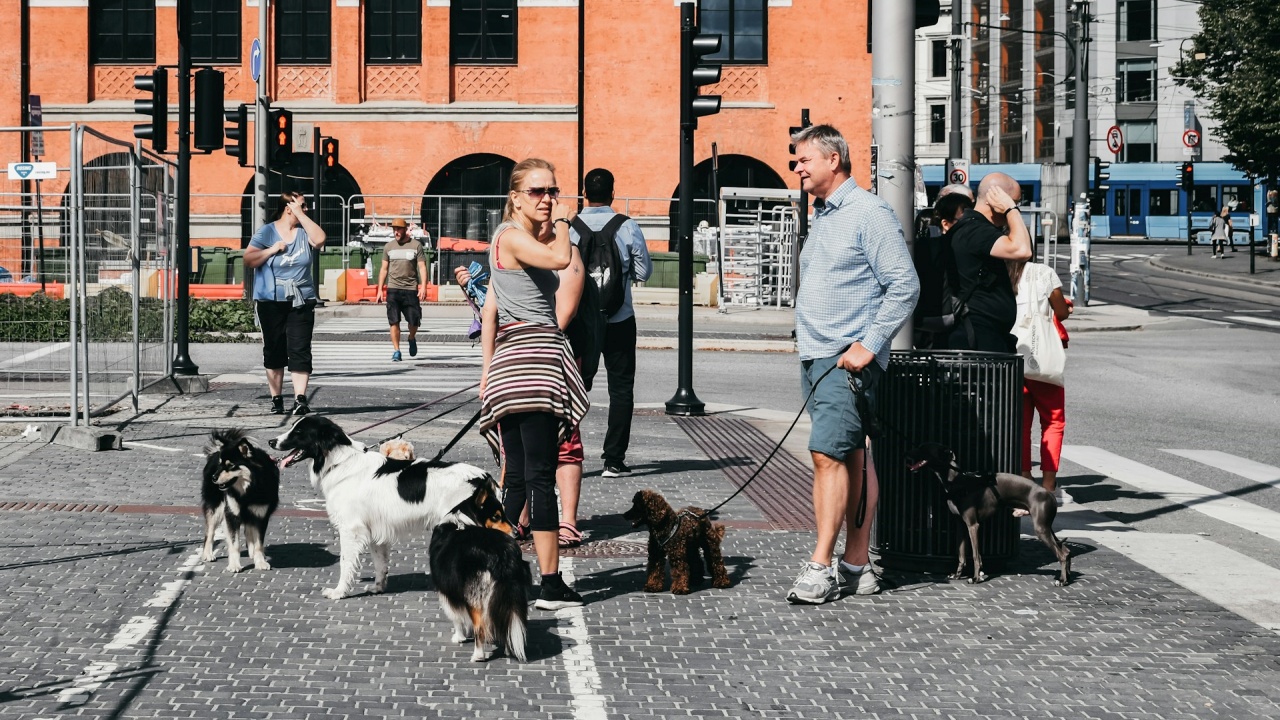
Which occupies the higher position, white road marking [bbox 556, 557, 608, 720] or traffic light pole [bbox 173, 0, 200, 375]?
traffic light pole [bbox 173, 0, 200, 375]

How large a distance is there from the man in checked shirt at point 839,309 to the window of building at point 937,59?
288 feet

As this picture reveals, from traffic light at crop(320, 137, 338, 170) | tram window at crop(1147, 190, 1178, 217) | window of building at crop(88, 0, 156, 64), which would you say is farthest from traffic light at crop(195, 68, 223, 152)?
tram window at crop(1147, 190, 1178, 217)

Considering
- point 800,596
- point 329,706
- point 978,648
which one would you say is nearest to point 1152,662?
→ point 978,648

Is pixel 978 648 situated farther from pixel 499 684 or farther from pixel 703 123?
pixel 703 123

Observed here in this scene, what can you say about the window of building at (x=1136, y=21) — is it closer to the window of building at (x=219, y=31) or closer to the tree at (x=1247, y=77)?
the tree at (x=1247, y=77)

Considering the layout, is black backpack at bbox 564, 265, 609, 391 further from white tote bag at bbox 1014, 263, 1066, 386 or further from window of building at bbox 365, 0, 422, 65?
window of building at bbox 365, 0, 422, 65

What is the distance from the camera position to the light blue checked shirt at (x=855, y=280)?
269 inches

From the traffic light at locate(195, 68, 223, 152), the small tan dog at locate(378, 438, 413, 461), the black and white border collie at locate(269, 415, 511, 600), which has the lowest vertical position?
the black and white border collie at locate(269, 415, 511, 600)

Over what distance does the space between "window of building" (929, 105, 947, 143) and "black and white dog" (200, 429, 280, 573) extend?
288ft

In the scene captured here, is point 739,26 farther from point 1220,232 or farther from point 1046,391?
point 1046,391

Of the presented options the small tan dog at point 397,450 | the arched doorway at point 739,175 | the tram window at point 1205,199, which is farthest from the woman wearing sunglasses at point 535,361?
the tram window at point 1205,199

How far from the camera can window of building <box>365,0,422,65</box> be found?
4128 centimetres

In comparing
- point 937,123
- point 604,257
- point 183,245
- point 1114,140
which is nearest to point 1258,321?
point 183,245

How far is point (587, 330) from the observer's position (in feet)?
27.0
